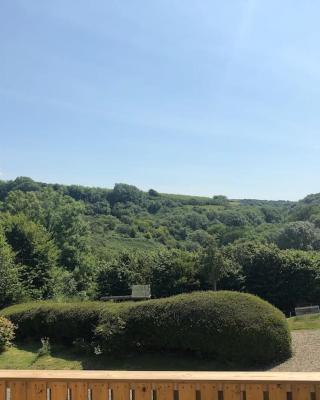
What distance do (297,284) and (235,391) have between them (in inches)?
898

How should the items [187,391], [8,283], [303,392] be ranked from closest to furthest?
[303,392] → [187,391] → [8,283]

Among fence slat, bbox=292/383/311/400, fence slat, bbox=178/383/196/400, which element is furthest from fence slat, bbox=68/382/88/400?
fence slat, bbox=292/383/311/400

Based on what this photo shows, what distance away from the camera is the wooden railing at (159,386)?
13.5ft

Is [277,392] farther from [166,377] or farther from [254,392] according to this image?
[166,377]

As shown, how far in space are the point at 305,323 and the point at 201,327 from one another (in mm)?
5153

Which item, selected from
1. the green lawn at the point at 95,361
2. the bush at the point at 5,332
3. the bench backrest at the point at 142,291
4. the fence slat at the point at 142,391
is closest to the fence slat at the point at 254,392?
the fence slat at the point at 142,391

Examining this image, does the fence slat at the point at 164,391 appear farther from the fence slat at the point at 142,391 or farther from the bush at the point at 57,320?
the bush at the point at 57,320

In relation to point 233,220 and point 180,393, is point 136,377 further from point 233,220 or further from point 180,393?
point 233,220

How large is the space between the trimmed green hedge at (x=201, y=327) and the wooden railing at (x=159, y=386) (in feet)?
21.9

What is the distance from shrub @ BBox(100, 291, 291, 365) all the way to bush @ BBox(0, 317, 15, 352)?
3.89 m

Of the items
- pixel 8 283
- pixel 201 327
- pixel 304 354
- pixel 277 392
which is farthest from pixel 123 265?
pixel 277 392

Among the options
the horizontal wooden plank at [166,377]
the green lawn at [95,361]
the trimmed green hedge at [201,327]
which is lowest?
the green lawn at [95,361]

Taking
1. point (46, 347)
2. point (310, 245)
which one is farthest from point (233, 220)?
point (46, 347)

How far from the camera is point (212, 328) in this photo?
36.3 feet
